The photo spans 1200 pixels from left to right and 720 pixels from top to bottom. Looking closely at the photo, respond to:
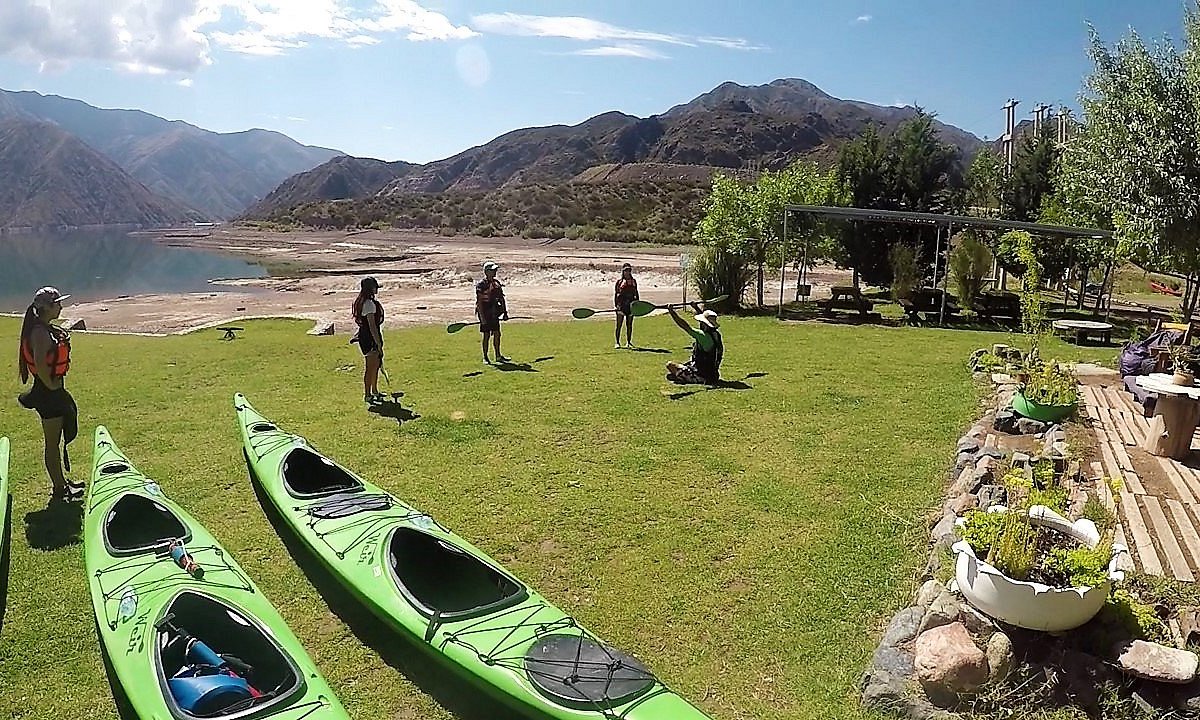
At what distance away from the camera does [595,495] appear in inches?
303

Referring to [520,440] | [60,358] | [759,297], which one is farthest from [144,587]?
[759,297]

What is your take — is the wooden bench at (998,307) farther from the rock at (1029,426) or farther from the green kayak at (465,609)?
the green kayak at (465,609)

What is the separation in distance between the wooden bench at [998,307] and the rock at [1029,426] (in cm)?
1260

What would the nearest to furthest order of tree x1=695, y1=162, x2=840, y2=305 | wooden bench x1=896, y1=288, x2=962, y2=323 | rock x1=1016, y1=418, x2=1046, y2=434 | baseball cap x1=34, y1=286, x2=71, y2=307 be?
baseball cap x1=34, y1=286, x2=71, y2=307 → rock x1=1016, y1=418, x2=1046, y2=434 → wooden bench x1=896, y1=288, x2=962, y2=323 → tree x1=695, y1=162, x2=840, y2=305

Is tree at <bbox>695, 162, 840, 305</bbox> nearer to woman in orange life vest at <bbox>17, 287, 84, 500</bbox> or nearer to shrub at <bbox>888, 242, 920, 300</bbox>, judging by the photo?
shrub at <bbox>888, 242, 920, 300</bbox>

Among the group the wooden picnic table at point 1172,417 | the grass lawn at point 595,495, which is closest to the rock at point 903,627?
the grass lawn at point 595,495

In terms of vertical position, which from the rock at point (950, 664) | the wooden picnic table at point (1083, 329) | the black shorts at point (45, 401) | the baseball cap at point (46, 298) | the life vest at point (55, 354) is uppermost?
the baseball cap at point (46, 298)

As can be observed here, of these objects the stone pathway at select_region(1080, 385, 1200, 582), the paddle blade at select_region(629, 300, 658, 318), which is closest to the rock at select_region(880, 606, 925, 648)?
the stone pathway at select_region(1080, 385, 1200, 582)

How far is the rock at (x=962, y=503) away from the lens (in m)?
6.11

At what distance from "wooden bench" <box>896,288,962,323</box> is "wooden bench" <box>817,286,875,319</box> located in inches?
34.8

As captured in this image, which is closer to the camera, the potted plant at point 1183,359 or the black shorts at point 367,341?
the potted plant at point 1183,359

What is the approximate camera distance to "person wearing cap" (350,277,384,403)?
10289mm

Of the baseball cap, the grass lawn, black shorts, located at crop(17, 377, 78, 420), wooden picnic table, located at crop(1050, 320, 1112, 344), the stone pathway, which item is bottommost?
the grass lawn

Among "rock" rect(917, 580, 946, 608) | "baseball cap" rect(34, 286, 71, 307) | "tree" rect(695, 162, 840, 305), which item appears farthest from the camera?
"tree" rect(695, 162, 840, 305)
